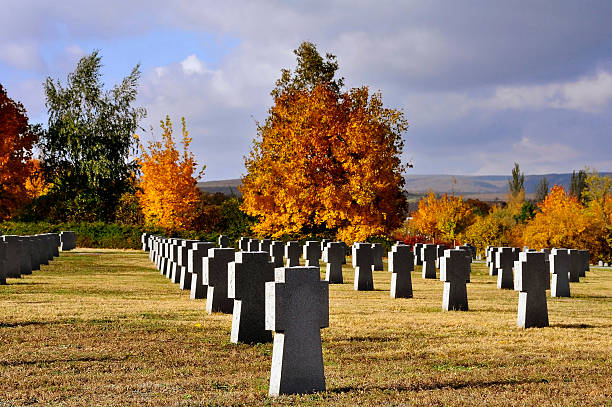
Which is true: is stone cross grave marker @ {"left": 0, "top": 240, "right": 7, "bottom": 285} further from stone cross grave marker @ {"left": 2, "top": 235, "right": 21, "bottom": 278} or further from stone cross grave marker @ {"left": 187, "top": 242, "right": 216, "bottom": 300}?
stone cross grave marker @ {"left": 187, "top": 242, "right": 216, "bottom": 300}

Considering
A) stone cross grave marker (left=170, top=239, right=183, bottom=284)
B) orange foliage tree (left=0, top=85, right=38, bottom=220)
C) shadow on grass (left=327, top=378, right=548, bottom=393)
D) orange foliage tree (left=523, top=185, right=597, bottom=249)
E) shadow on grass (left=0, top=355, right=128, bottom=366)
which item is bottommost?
shadow on grass (left=0, top=355, right=128, bottom=366)

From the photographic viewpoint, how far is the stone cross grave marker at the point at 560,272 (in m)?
21.5

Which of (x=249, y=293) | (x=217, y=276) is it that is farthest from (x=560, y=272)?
(x=249, y=293)

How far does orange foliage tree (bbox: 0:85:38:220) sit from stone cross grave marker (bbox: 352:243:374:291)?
3675 centimetres

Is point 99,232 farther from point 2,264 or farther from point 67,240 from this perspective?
point 2,264

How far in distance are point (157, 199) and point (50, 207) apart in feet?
37.8

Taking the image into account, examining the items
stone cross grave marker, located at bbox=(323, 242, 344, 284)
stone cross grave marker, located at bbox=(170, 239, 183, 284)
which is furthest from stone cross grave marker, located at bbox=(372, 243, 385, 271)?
stone cross grave marker, located at bbox=(170, 239, 183, 284)

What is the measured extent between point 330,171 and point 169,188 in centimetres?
1673

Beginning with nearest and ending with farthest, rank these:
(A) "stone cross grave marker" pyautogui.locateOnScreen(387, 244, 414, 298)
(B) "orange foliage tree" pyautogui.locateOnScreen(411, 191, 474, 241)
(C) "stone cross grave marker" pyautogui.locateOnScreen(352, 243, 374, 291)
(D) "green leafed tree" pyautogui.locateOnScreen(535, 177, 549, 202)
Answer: (A) "stone cross grave marker" pyautogui.locateOnScreen(387, 244, 414, 298) → (C) "stone cross grave marker" pyautogui.locateOnScreen(352, 243, 374, 291) → (B) "orange foliage tree" pyautogui.locateOnScreen(411, 191, 474, 241) → (D) "green leafed tree" pyautogui.locateOnScreen(535, 177, 549, 202)

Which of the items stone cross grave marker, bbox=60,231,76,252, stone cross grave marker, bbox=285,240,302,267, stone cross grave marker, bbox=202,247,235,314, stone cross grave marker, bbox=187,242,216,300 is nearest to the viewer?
stone cross grave marker, bbox=202,247,235,314

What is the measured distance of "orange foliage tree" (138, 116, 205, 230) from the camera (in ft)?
180

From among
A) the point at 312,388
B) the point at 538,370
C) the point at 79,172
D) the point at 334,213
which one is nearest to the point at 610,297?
the point at 538,370

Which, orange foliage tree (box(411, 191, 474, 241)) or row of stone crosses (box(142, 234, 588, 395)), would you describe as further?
orange foliage tree (box(411, 191, 474, 241))

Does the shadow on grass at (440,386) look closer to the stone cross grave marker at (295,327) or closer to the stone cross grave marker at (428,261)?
the stone cross grave marker at (295,327)
